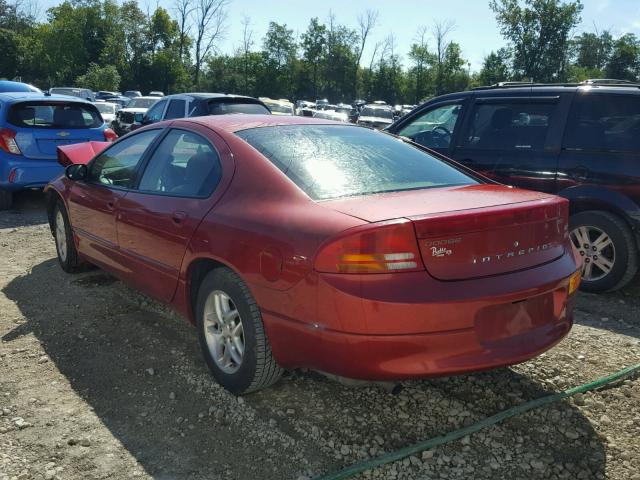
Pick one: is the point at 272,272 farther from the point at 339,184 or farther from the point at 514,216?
the point at 514,216

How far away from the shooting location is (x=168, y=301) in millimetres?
3764

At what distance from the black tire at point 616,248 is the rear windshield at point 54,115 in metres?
7.05

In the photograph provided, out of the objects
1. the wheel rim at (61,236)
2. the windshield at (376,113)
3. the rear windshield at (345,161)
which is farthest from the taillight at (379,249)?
the windshield at (376,113)

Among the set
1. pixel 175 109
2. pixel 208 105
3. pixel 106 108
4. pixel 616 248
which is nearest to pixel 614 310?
pixel 616 248

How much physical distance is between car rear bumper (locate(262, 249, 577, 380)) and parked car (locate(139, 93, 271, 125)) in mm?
7943

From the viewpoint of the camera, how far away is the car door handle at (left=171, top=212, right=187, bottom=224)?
137 inches

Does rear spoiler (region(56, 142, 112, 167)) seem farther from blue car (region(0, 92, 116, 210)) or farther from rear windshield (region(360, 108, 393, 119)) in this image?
rear windshield (region(360, 108, 393, 119))

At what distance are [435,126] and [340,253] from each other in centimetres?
410

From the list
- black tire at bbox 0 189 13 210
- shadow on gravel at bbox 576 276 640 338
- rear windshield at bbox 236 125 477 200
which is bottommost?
shadow on gravel at bbox 576 276 640 338

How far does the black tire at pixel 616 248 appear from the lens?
16.3ft

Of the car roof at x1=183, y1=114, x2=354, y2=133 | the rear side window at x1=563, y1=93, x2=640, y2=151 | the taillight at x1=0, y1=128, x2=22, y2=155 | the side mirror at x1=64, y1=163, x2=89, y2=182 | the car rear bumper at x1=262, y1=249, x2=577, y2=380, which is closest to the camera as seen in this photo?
the car rear bumper at x1=262, y1=249, x2=577, y2=380

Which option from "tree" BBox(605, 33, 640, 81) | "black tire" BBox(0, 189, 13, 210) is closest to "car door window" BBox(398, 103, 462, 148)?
"black tire" BBox(0, 189, 13, 210)

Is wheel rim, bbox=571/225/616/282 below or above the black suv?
below

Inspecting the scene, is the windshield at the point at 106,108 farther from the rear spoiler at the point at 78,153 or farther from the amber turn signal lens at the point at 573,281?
the amber turn signal lens at the point at 573,281
